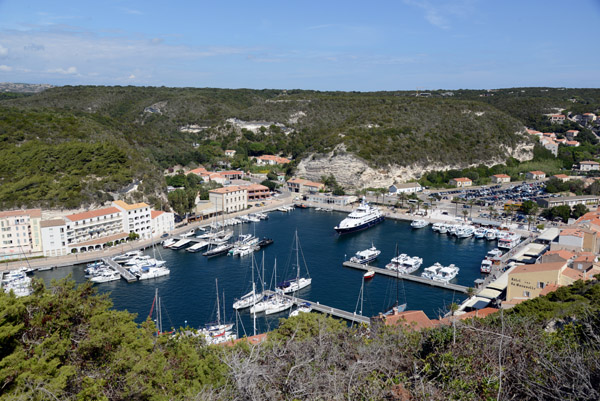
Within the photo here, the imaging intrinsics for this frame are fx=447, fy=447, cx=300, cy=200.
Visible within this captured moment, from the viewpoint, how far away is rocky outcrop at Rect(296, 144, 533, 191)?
4450cm

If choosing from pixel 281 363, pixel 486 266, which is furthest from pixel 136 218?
pixel 281 363

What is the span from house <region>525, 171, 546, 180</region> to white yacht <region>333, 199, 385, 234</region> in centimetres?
2421

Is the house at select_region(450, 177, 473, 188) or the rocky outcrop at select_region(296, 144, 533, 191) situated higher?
the rocky outcrop at select_region(296, 144, 533, 191)

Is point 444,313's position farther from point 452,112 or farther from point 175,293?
point 452,112

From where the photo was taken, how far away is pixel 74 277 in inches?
875

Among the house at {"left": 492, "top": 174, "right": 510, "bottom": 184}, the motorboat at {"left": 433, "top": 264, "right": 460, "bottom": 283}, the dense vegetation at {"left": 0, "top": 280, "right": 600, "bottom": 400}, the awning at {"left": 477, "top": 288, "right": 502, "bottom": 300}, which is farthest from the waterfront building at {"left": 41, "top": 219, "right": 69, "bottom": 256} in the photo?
the house at {"left": 492, "top": 174, "right": 510, "bottom": 184}

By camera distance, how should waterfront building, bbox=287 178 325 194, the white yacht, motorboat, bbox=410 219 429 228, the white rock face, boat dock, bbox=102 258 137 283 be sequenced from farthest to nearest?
1. the white rock face
2. waterfront building, bbox=287 178 325 194
3. motorboat, bbox=410 219 429 228
4. the white yacht
5. boat dock, bbox=102 258 137 283

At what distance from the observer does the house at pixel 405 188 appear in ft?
140

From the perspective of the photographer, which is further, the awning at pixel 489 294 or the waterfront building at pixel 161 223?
the waterfront building at pixel 161 223

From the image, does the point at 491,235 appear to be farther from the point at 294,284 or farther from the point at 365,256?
the point at 294,284

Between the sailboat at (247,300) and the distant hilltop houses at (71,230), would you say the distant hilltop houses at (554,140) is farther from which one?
the sailboat at (247,300)

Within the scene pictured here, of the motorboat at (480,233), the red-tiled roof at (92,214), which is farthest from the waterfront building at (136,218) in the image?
the motorboat at (480,233)

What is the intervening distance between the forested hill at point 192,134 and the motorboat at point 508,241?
19.6 meters

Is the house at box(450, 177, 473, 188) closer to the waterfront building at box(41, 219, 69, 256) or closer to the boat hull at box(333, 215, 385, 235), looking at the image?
the boat hull at box(333, 215, 385, 235)
